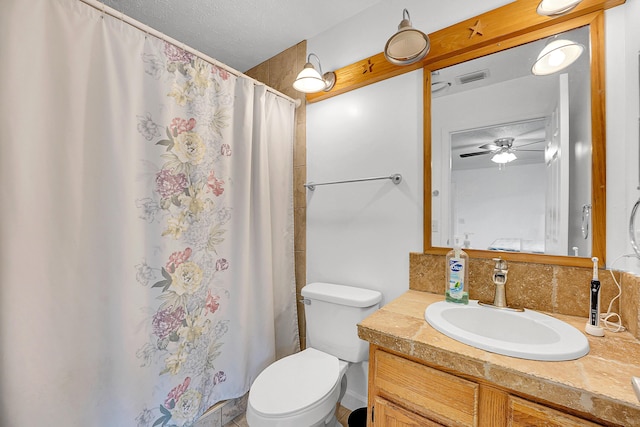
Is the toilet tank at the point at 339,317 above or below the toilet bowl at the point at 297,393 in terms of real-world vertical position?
above

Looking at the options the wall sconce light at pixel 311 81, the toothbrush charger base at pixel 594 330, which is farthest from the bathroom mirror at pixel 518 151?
the wall sconce light at pixel 311 81

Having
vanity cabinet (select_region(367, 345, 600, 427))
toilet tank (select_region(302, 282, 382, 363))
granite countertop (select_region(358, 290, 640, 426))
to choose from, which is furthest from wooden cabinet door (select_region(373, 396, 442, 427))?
toilet tank (select_region(302, 282, 382, 363))

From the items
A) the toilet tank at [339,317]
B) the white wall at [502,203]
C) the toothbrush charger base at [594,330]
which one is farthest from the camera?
the toilet tank at [339,317]

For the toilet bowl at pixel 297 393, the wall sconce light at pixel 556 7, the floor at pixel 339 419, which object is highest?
the wall sconce light at pixel 556 7

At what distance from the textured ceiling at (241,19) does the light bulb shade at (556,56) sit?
912mm

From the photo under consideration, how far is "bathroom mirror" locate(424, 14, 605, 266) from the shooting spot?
3.23 ft

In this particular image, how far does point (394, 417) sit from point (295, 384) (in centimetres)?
48

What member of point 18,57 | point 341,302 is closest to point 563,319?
point 341,302

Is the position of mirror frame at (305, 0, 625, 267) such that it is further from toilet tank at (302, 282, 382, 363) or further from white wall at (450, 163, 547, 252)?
toilet tank at (302, 282, 382, 363)

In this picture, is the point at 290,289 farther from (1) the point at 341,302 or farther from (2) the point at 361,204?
(2) the point at 361,204

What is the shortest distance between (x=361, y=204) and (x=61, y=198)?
1323 millimetres

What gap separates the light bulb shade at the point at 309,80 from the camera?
1.45 meters

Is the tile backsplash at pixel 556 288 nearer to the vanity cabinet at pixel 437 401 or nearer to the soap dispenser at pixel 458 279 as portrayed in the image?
the soap dispenser at pixel 458 279

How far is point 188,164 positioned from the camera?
1.30m
